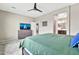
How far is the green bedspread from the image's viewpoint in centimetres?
116

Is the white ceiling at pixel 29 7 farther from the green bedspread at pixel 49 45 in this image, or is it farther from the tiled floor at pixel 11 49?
the tiled floor at pixel 11 49

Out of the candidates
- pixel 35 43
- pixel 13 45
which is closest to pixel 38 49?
pixel 35 43

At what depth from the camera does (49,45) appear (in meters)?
1.24

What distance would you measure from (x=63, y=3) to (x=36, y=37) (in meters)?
0.59

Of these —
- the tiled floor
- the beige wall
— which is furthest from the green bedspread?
the beige wall

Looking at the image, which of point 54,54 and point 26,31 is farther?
point 26,31

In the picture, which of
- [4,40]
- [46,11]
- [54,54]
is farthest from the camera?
[46,11]

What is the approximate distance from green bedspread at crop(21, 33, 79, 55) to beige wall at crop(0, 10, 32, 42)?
0.20m

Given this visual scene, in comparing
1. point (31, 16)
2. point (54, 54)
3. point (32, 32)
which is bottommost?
point (54, 54)

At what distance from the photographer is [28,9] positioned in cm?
136

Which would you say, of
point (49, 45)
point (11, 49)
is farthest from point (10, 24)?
point (49, 45)

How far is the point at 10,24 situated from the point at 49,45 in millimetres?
617

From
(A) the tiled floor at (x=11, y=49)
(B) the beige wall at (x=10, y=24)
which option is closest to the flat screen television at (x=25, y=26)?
(B) the beige wall at (x=10, y=24)

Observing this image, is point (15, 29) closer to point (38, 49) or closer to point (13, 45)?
point (13, 45)
